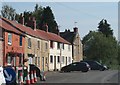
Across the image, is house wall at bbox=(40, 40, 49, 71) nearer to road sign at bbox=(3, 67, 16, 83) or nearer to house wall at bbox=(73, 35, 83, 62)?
house wall at bbox=(73, 35, 83, 62)

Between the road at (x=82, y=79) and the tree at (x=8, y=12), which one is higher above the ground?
the tree at (x=8, y=12)

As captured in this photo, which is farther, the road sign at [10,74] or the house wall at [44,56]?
the house wall at [44,56]

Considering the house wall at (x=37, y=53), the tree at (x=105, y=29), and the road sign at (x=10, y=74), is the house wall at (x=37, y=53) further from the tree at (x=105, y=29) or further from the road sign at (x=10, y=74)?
the tree at (x=105, y=29)

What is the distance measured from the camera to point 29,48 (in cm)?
5325

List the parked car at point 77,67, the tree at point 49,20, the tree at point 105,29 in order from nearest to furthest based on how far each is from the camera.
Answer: the parked car at point 77,67
the tree at point 49,20
the tree at point 105,29

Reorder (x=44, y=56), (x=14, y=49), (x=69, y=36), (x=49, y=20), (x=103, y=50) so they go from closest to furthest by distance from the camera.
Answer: (x=14, y=49) → (x=44, y=56) → (x=69, y=36) → (x=103, y=50) → (x=49, y=20)

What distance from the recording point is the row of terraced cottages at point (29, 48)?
4281 centimetres

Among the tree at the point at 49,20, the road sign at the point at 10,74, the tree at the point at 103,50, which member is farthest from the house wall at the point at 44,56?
the road sign at the point at 10,74

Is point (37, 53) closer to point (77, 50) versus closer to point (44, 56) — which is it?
point (44, 56)

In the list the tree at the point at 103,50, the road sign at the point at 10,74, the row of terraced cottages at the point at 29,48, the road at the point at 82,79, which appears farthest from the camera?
the tree at the point at 103,50

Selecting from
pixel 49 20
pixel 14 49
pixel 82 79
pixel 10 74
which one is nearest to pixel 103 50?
pixel 49 20

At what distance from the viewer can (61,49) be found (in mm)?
73312

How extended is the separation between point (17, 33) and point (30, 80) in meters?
21.1

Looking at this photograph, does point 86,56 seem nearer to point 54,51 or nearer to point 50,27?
point 50,27
